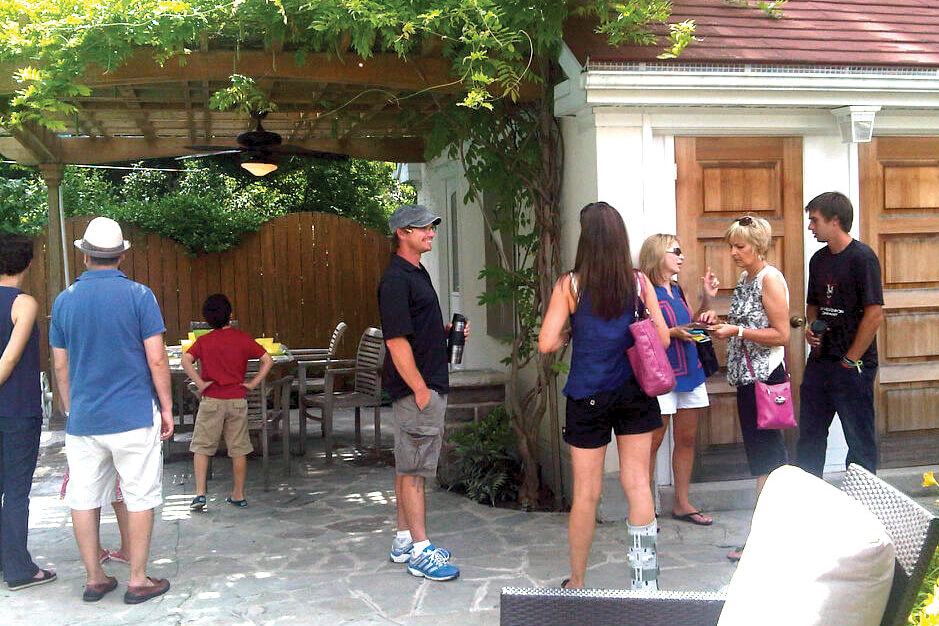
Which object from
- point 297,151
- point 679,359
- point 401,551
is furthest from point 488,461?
point 297,151

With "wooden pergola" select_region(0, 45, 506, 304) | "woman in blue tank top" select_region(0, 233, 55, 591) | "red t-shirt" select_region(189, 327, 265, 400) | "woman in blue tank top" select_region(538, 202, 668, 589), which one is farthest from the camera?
"red t-shirt" select_region(189, 327, 265, 400)

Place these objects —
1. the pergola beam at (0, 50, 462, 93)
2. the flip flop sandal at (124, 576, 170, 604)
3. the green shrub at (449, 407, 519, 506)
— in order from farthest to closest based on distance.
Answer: the green shrub at (449, 407, 519, 506) → the pergola beam at (0, 50, 462, 93) → the flip flop sandal at (124, 576, 170, 604)

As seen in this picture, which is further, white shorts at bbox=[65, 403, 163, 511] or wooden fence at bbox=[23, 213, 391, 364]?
wooden fence at bbox=[23, 213, 391, 364]

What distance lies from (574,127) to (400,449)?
2485 millimetres

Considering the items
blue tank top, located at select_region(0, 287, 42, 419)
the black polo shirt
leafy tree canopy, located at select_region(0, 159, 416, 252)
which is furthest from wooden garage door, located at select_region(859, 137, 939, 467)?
leafy tree canopy, located at select_region(0, 159, 416, 252)

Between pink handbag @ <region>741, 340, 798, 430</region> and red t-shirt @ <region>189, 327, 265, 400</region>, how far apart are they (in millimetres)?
3291

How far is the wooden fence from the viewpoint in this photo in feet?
36.0

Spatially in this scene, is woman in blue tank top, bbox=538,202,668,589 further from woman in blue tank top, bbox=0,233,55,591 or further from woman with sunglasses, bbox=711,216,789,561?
woman in blue tank top, bbox=0,233,55,591

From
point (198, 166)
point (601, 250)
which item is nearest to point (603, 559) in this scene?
point (601, 250)

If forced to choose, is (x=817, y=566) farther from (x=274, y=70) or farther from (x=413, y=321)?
(x=274, y=70)

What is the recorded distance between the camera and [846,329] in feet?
15.9

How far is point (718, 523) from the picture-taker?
18.2ft

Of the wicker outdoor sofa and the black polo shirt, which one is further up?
the black polo shirt

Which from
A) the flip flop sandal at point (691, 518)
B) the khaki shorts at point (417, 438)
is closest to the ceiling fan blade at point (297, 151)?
the khaki shorts at point (417, 438)
